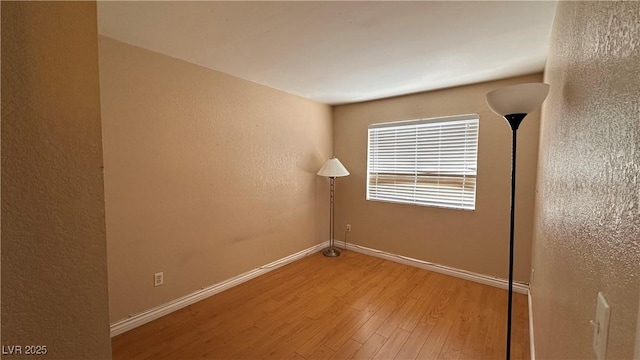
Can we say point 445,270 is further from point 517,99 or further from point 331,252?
point 517,99

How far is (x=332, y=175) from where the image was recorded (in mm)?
3465

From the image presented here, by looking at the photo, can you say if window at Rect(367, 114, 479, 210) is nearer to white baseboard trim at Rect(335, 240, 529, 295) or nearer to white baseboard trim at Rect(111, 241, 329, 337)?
white baseboard trim at Rect(335, 240, 529, 295)

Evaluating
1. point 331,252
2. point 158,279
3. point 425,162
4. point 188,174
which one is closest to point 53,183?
point 188,174

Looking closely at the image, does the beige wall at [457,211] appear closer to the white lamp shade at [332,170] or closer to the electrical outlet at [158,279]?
the white lamp shade at [332,170]

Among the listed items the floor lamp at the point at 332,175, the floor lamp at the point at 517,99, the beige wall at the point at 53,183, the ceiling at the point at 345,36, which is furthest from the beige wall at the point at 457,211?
the beige wall at the point at 53,183

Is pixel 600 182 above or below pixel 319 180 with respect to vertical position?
above

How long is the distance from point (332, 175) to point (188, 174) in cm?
176

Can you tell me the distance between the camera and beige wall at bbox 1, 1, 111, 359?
0.54 m

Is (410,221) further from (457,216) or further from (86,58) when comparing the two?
(86,58)

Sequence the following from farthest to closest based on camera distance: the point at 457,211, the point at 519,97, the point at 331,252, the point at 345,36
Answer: the point at 331,252, the point at 457,211, the point at 345,36, the point at 519,97

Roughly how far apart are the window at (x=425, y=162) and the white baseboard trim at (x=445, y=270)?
2.44ft

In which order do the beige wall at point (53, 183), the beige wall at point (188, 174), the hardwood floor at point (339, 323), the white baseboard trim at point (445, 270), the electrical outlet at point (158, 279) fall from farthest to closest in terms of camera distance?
the white baseboard trim at point (445, 270), the electrical outlet at point (158, 279), the beige wall at point (188, 174), the hardwood floor at point (339, 323), the beige wall at point (53, 183)

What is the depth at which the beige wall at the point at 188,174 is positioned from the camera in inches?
77.4

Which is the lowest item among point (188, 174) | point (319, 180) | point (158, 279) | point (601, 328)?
point (158, 279)
